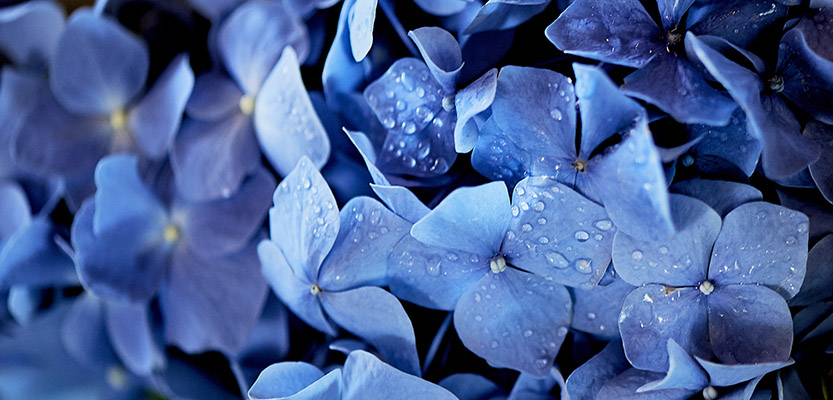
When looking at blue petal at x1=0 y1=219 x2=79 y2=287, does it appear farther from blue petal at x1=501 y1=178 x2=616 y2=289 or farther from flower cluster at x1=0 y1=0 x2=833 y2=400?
blue petal at x1=501 y1=178 x2=616 y2=289

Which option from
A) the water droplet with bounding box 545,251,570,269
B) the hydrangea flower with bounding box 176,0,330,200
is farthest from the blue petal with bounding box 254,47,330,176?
the water droplet with bounding box 545,251,570,269

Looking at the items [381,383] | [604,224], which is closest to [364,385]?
[381,383]

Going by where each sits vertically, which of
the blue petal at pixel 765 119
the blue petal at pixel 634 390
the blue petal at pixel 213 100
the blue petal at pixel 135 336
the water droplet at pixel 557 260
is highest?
the blue petal at pixel 765 119

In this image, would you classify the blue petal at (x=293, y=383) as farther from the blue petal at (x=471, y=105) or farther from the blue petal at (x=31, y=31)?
the blue petal at (x=31, y=31)

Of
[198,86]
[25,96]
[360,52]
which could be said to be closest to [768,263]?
[360,52]

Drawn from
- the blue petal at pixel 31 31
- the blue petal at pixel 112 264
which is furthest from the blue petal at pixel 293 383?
the blue petal at pixel 31 31

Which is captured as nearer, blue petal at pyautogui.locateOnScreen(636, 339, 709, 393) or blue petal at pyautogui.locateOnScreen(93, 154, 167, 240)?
blue petal at pyautogui.locateOnScreen(636, 339, 709, 393)

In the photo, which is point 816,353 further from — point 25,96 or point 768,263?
point 25,96
